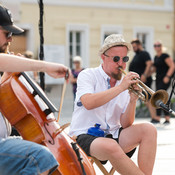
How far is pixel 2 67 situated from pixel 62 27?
14.4 m

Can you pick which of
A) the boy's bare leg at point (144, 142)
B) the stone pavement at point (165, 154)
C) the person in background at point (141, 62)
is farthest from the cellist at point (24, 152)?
the person in background at point (141, 62)

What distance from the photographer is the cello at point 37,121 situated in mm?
2955

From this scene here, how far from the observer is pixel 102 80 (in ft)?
13.1

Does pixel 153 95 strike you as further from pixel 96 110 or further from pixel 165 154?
pixel 165 154

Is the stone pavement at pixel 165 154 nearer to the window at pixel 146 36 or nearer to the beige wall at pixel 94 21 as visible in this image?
the beige wall at pixel 94 21

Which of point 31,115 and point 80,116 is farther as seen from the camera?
point 80,116

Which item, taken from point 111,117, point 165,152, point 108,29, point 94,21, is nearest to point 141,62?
point 165,152

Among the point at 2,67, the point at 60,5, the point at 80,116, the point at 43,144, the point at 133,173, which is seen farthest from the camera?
the point at 60,5

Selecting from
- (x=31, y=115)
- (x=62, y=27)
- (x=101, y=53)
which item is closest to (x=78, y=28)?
(x=62, y=27)

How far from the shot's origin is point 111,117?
400 centimetres

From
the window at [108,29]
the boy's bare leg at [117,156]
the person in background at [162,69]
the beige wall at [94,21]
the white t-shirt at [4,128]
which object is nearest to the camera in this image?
the white t-shirt at [4,128]

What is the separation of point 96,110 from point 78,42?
13.8 m

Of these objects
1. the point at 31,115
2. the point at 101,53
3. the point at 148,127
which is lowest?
the point at 148,127

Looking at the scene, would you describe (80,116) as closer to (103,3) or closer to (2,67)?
(2,67)
